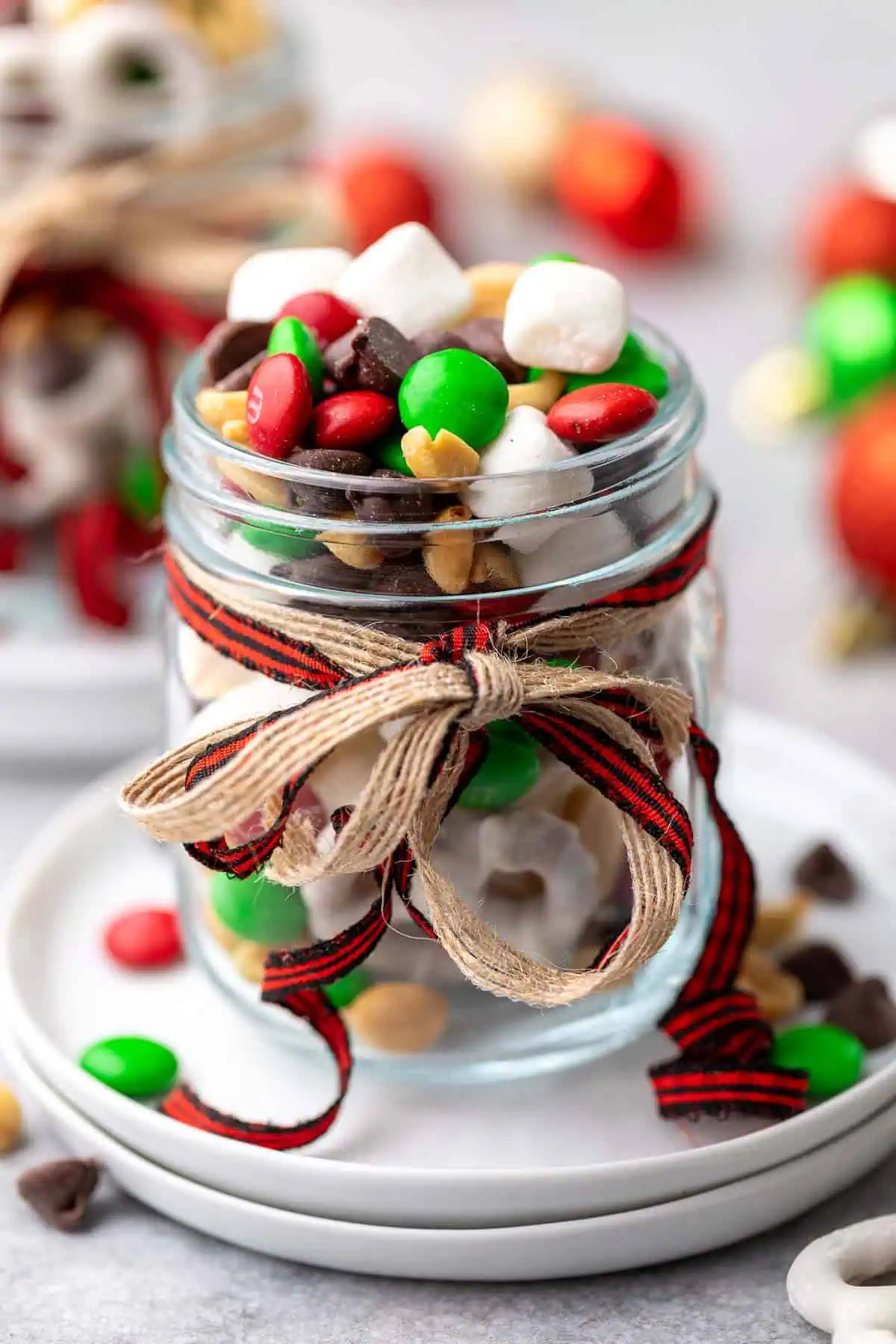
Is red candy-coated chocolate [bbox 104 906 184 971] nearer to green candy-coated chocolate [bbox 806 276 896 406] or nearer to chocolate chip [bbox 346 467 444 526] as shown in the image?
chocolate chip [bbox 346 467 444 526]

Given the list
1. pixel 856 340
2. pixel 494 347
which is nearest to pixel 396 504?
pixel 494 347

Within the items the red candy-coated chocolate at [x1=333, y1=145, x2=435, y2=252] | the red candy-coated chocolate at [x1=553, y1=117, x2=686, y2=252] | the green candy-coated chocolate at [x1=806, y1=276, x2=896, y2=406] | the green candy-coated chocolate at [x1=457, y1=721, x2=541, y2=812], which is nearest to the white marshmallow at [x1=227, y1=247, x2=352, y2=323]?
the green candy-coated chocolate at [x1=457, y1=721, x2=541, y2=812]

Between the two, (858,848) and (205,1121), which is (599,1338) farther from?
(858,848)

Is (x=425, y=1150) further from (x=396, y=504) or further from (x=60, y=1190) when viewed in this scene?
(x=396, y=504)

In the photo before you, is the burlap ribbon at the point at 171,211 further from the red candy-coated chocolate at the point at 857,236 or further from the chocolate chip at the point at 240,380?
the red candy-coated chocolate at the point at 857,236

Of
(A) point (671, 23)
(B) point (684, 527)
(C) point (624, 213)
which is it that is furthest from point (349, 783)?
(A) point (671, 23)
